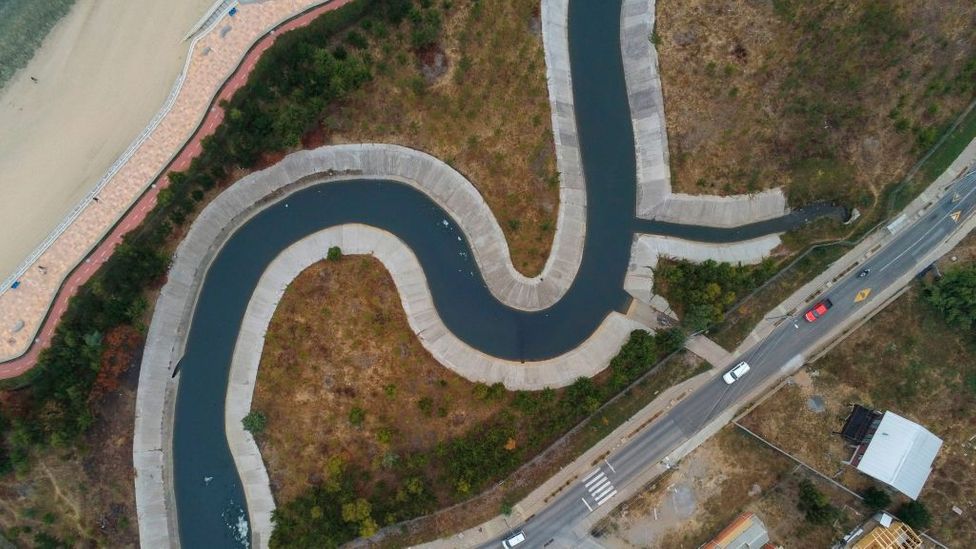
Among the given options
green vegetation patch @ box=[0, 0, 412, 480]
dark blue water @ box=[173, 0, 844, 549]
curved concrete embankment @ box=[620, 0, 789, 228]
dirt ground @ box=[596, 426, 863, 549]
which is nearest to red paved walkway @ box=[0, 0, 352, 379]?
green vegetation patch @ box=[0, 0, 412, 480]

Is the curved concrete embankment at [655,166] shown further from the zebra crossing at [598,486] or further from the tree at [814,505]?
the zebra crossing at [598,486]

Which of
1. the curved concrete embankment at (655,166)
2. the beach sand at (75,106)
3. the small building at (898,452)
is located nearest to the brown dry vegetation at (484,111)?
the curved concrete embankment at (655,166)

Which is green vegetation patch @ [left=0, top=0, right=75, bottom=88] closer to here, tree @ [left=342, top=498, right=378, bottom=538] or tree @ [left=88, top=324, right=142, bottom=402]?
tree @ [left=88, top=324, right=142, bottom=402]

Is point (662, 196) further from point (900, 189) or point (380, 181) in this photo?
point (380, 181)

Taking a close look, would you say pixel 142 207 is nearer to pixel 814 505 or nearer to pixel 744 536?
pixel 744 536

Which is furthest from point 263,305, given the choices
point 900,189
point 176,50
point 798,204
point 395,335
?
point 900,189

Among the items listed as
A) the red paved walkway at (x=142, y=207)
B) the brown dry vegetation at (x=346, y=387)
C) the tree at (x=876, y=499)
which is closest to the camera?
the tree at (x=876, y=499)
